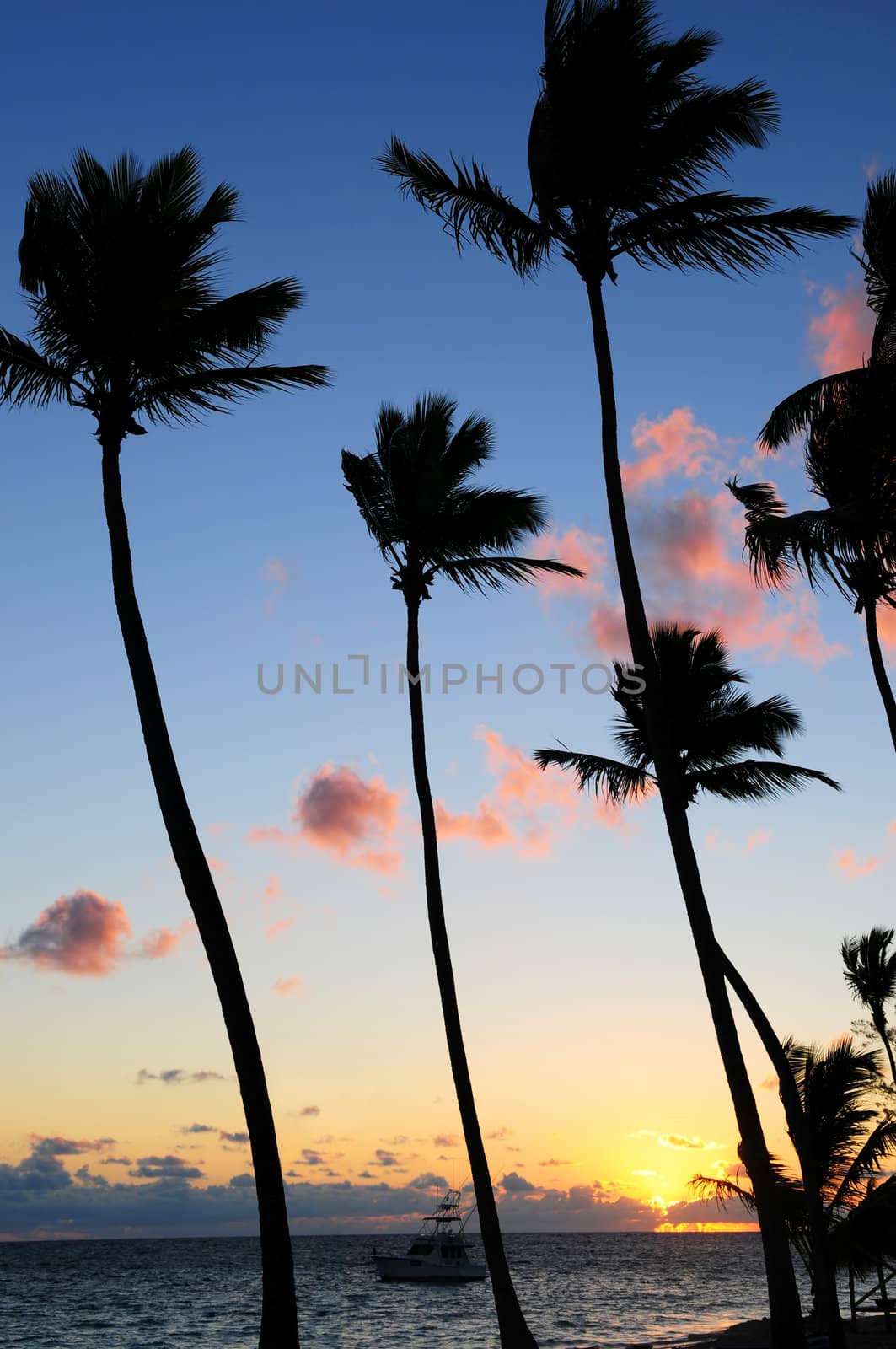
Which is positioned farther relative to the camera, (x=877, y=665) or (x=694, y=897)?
(x=877, y=665)

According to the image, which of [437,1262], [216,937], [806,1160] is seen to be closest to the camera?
[216,937]

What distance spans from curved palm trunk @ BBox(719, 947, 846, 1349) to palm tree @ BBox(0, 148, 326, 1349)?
29.7 ft

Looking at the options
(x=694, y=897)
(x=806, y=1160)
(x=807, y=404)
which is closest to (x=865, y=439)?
(x=807, y=404)

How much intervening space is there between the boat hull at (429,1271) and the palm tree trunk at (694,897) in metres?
73.6

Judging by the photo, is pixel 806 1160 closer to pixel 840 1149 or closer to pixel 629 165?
pixel 840 1149

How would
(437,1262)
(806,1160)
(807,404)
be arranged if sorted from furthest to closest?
(437,1262)
(806,1160)
(807,404)

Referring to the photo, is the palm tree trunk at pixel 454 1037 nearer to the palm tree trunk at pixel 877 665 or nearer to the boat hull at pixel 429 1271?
the palm tree trunk at pixel 877 665

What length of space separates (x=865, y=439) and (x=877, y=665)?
11.3ft

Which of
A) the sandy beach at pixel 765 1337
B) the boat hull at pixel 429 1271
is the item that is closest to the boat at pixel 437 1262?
the boat hull at pixel 429 1271

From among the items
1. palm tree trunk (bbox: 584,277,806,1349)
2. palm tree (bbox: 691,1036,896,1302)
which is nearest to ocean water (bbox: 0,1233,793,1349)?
palm tree (bbox: 691,1036,896,1302)

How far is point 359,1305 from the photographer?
256ft

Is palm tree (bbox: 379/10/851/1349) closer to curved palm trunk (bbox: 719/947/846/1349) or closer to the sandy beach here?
curved palm trunk (bbox: 719/947/846/1349)

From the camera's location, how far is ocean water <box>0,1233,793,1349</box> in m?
57.4

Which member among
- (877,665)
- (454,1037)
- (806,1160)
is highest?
(877,665)
